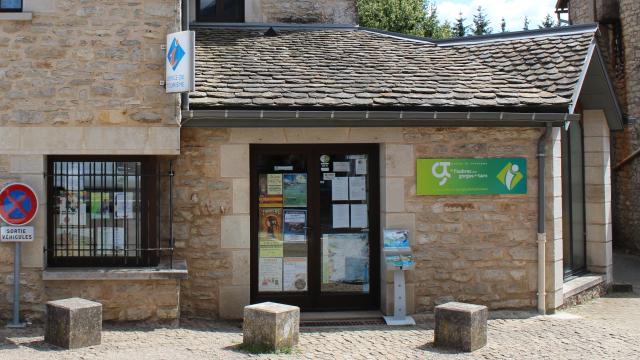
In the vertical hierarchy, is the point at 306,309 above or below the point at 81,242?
below

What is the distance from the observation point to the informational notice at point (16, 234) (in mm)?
7338

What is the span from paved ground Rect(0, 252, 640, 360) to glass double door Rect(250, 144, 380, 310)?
3.02 ft

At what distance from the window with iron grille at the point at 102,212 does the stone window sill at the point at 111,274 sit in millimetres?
282

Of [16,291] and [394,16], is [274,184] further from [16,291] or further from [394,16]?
[394,16]

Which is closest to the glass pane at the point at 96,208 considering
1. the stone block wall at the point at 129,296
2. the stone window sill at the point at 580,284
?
the stone block wall at the point at 129,296

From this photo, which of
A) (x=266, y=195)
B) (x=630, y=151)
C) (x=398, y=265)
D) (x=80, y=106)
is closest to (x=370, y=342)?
(x=398, y=265)

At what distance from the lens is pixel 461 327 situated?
678cm

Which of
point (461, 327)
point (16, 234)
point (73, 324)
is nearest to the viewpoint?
point (73, 324)

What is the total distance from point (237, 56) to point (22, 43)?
9.91ft

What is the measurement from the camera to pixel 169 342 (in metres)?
6.96

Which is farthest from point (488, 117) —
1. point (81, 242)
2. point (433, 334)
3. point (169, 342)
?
point (81, 242)

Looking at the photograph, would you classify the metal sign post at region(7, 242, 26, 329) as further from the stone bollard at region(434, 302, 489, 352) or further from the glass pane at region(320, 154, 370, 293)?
the stone bollard at region(434, 302, 489, 352)

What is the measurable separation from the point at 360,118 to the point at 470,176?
1.64 metres

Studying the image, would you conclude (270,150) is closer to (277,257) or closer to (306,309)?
(277,257)
